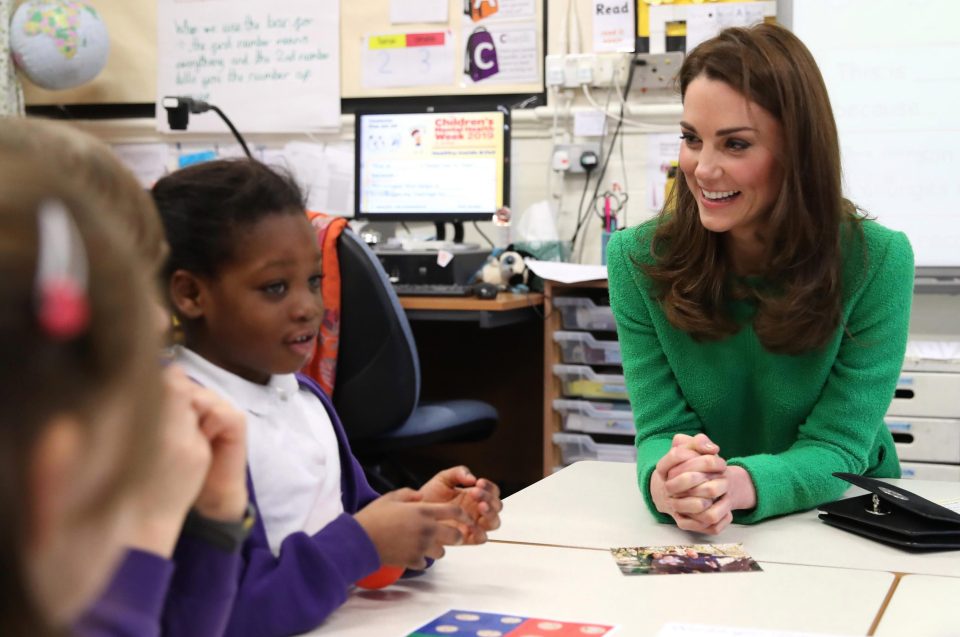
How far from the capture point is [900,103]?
2873 mm

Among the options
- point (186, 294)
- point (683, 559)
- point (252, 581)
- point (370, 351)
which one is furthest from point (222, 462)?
point (370, 351)

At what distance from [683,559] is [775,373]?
0.48 meters

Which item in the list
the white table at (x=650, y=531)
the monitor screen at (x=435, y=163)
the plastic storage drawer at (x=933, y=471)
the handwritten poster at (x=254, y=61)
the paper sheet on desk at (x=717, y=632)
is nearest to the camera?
the paper sheet on desk at (x=717, y=632)

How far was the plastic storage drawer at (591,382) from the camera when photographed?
9.25 ft

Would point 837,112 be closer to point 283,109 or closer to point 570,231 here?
point 570,231

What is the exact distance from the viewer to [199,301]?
0.96m

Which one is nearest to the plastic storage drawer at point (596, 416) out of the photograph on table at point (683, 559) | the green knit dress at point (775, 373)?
the green knit dress at point (775, 373)

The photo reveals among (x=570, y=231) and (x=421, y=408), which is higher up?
(x=570, y=231)

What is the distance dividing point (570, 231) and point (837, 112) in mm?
855

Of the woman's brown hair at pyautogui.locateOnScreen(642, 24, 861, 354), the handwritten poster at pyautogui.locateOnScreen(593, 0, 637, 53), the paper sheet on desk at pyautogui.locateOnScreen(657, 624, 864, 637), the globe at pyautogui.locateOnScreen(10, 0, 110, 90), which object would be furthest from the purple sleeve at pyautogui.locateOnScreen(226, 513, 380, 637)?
the globe at pyautogui.locateOnScreen(10, 0, 110, 90)

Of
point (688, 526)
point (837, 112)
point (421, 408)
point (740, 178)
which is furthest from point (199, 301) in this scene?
point (837, 112)

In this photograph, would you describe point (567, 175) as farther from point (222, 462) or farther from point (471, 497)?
point (222, 462)

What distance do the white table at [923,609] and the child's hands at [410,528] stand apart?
1.18 feet

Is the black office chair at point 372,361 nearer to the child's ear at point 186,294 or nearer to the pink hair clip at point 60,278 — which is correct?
the child's ear at point 186,294
